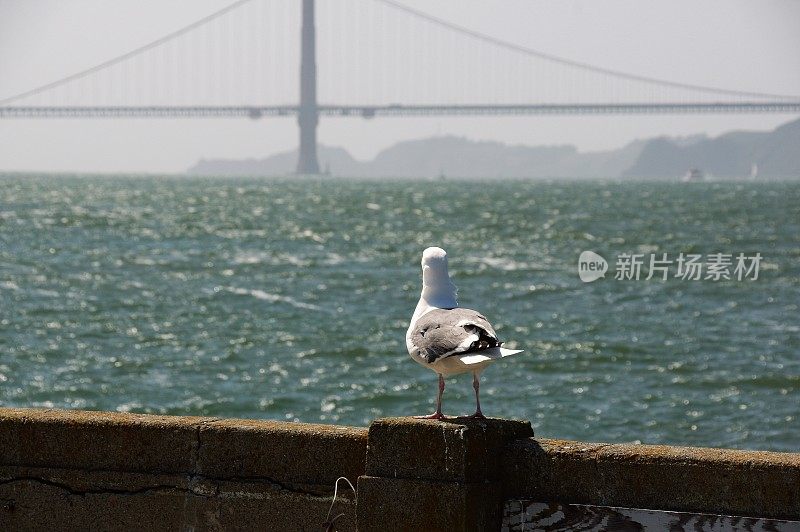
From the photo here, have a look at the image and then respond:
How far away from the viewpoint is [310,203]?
6025 centimetres

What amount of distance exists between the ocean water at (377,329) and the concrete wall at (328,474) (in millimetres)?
8158

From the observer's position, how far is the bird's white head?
3.97 meters

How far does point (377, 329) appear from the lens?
1883 cm

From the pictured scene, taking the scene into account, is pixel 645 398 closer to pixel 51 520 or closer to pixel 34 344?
pixel 34 344

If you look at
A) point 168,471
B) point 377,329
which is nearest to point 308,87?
point 377,329

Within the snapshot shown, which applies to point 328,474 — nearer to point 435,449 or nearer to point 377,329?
point 435,449

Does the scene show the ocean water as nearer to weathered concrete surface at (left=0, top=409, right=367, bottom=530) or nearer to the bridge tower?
weathered concrete surface at (left=0, top=409, right=367, bottom=530)

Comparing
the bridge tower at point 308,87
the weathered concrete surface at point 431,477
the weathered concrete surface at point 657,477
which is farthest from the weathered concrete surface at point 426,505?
the bridge tower at point 308,87

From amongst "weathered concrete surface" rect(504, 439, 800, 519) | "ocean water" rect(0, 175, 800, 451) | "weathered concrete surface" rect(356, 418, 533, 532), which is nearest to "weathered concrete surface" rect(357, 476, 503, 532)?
"weathered concrete surface" rect(356, 418, 533, 532)

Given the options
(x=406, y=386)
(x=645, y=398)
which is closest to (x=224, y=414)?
(x=406, y=386)

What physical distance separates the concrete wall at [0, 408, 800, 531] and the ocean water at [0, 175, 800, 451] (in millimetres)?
8158

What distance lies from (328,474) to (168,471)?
0.54 m

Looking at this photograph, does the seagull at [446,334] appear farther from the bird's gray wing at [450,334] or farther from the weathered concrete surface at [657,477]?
the weathered concrete surface at [657,477]

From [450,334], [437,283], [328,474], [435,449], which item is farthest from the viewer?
[328,474]
